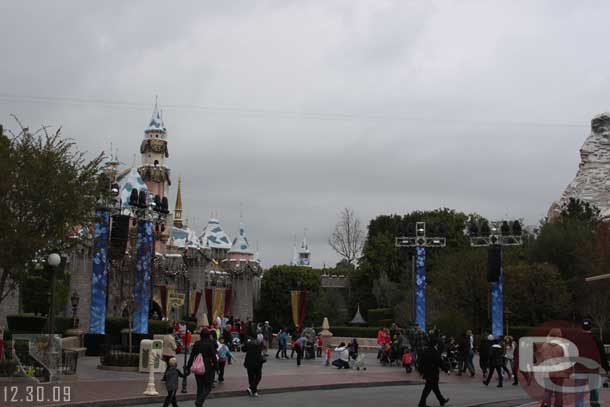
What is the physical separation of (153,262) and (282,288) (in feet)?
124

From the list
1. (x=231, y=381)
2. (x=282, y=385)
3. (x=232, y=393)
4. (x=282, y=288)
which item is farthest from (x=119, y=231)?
(x=282, y=288)

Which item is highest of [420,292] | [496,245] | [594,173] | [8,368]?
[594,173]

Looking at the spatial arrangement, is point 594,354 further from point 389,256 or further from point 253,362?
point 389,256

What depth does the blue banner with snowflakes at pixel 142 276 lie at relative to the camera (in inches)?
1251

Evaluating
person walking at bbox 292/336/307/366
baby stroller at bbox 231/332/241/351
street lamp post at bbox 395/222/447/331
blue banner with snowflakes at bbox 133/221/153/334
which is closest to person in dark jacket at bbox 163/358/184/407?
person walking at bbox 292/336/307/366

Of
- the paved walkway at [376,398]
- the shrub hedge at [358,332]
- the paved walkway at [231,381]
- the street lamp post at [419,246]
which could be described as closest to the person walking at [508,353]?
the paved walkway at [231,381]

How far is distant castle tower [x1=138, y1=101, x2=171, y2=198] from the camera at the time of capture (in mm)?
81062

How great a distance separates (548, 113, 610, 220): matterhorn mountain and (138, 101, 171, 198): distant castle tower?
41921 mm

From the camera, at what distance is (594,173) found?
8206cm

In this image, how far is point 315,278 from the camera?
74000 millimetres

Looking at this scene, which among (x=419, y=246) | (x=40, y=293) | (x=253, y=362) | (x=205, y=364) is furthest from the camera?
(x=40, y=293)

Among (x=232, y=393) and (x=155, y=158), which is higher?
(x=155, y=158)

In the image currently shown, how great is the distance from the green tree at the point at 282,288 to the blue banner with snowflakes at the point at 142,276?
39937mm

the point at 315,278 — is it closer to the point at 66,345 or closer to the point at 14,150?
the point at 66,345
